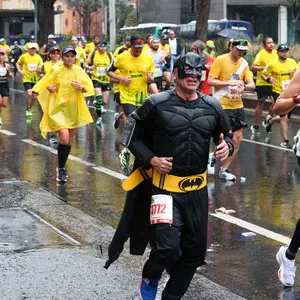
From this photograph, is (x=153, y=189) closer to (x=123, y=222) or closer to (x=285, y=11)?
(x=123, y=222)

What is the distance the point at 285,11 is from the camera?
193 feet

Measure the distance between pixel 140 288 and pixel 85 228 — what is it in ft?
8.04

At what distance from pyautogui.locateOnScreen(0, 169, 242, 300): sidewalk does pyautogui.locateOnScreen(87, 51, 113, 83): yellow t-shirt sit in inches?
444

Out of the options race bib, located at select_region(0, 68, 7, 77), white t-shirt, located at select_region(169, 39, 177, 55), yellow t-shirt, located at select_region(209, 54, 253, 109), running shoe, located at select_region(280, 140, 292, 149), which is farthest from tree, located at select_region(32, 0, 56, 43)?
yellow t-shirt, located at select_region(209, 54, 253, 109)

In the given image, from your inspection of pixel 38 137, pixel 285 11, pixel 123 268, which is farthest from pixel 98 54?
pixel 285 11

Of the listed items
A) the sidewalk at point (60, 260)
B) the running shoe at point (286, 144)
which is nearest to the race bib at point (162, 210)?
the sidewalk at point (60, 260)

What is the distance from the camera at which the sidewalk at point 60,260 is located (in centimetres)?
635

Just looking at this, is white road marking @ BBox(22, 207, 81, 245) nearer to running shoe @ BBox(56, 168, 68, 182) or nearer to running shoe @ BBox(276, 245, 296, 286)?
running shoe @ BBox(276, 245, 296, 286)

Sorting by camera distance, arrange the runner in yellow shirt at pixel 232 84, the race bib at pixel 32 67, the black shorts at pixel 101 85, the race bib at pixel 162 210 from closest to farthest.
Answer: the race bib at pixel 162 210, the runner in yellow shirt at pixel 232 84, the black shorts at pixel 101 85, the race bib at pixel 32 67

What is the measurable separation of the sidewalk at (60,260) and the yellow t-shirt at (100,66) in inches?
444

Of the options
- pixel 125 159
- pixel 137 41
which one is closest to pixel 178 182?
pixel 125 159

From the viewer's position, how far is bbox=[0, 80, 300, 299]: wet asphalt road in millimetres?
7297

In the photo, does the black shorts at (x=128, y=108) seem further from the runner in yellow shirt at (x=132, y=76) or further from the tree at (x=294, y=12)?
the tree at (x=294, y=12)

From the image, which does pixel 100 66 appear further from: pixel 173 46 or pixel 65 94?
pixel 65 94
